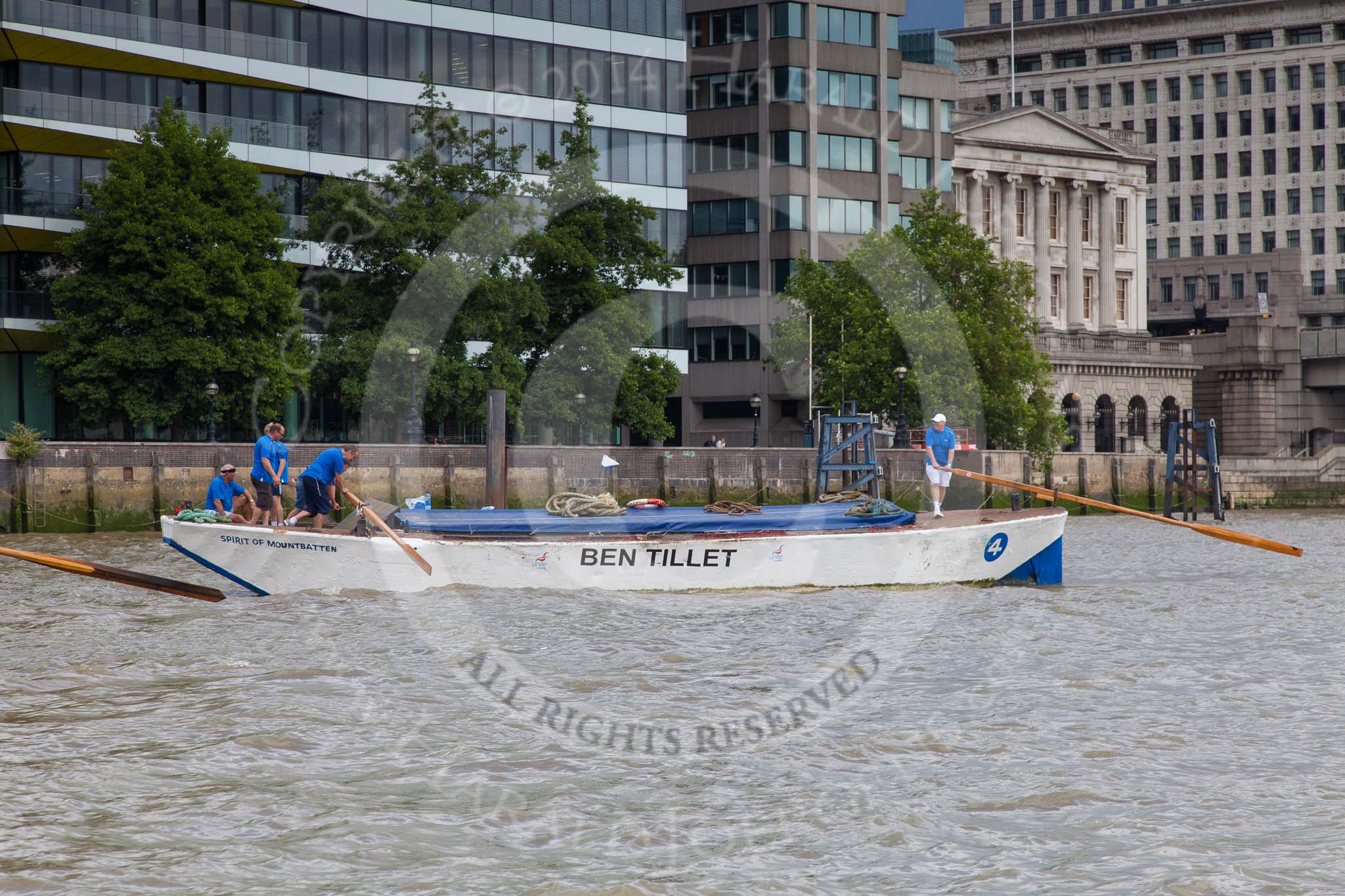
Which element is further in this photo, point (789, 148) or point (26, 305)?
point (789, 148)

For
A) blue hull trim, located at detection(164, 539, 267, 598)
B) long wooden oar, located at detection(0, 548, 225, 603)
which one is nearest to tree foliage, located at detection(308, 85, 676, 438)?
blue hull trim, located at detection(164, 539, 267, 598)

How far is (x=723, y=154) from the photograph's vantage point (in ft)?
229

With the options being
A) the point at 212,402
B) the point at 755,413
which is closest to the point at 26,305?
the point at 212,402

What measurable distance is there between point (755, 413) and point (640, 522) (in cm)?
4154

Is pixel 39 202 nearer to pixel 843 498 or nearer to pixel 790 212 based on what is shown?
pixel 843 498

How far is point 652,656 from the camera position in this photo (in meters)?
16.4

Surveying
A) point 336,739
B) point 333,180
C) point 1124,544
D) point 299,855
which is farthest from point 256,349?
point 299,855

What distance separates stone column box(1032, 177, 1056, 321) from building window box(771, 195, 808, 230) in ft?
58.4

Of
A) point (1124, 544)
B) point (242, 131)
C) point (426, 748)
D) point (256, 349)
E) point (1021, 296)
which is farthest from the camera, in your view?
point (1021, 296)

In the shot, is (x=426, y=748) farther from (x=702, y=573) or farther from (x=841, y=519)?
(x=841, y=519)

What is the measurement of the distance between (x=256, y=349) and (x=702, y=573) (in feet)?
90.4

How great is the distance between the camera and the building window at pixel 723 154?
69125mm

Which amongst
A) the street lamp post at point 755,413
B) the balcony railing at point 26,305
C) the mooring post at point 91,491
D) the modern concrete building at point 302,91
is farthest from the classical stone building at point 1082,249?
the mooring post at point 91,491

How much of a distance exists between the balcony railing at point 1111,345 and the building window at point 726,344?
14272 millimetres
